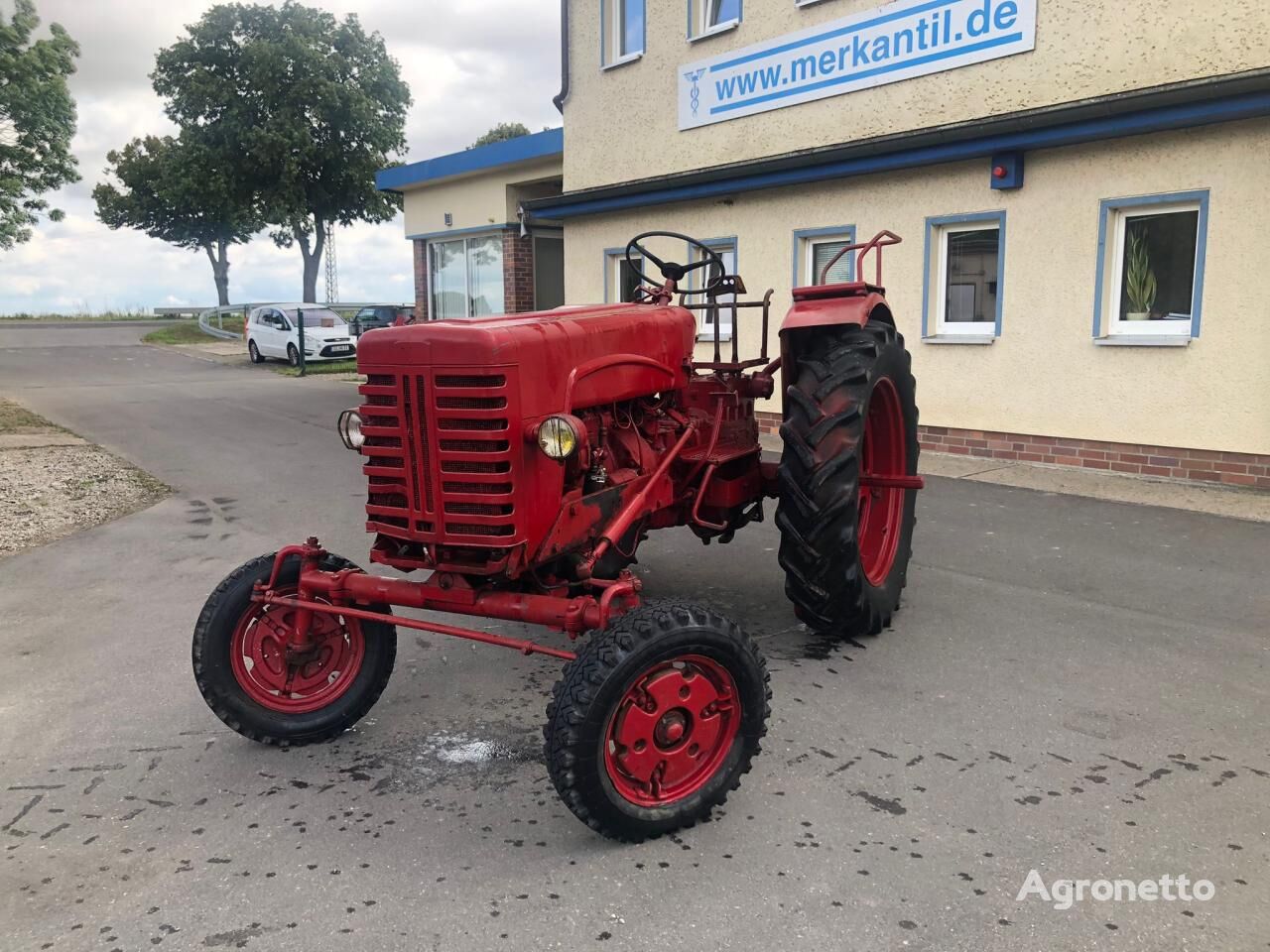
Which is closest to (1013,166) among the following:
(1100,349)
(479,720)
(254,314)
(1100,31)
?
(1100,31)

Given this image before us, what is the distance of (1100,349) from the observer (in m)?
8.49

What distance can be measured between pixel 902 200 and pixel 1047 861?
8127 mm

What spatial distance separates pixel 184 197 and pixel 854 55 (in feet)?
95.0

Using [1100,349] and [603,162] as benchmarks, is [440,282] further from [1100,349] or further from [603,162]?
[1100,349]

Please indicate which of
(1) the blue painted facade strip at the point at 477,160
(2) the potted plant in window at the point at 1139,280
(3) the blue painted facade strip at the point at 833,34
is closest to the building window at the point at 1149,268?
(2) the potted plant in window at the point at 1139,280

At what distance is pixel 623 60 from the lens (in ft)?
41.8

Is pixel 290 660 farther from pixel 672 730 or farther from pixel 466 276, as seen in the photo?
pixel 466 276

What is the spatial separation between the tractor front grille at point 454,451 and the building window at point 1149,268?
22.6 ft

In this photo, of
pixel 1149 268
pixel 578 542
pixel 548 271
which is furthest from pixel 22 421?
pixel 1149 268

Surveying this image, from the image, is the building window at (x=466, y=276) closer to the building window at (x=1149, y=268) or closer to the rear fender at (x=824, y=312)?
the building window at (x=1149, y=268)

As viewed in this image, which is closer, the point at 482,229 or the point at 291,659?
the point at 291,659

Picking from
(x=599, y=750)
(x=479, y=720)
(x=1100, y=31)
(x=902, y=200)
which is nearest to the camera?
(x=599, y=750)

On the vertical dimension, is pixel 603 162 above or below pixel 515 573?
above

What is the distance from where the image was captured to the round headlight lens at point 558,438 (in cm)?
300
